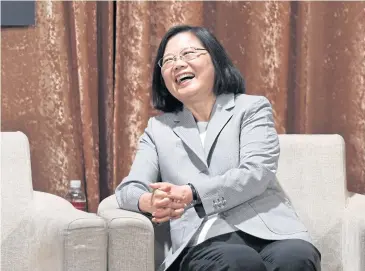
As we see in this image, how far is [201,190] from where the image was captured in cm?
209

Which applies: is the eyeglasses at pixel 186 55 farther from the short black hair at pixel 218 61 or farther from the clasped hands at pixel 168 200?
the clasped hands at pixel 168 200

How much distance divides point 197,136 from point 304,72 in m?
0.84

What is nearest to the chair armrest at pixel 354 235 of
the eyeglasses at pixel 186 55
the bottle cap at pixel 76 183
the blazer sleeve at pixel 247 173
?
the blazer sleeve at pixel 247 173

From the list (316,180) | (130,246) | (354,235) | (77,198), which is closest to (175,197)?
(130,246)

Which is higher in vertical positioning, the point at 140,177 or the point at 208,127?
the point at 208,127

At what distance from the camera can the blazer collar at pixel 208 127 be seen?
7.34 feet

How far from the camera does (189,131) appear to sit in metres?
2.29

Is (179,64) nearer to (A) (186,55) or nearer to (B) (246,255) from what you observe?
(A) (186,55)

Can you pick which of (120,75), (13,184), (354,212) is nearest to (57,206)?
(13,184)

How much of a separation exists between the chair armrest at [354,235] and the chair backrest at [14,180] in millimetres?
1104

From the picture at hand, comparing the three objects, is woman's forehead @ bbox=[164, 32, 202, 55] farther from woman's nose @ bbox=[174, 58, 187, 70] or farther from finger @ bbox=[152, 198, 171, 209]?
finger @ bbox=[152, 198, 171, 209]

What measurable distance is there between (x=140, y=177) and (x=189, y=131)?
8.6 inches

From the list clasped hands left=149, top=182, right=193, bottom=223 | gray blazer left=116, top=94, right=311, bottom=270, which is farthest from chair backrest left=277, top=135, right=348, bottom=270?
clasped hands left=149, top=182, right=193, bottom=223

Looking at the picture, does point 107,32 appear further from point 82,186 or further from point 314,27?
point 314,27
